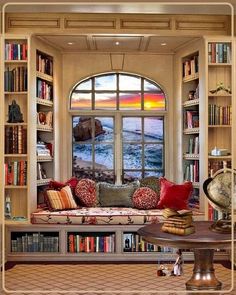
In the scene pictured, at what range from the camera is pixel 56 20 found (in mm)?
6035

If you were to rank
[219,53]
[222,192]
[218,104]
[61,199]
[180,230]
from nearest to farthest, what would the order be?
[180,230]
[222,192]
[219,53]
[218,104]
[61,199]

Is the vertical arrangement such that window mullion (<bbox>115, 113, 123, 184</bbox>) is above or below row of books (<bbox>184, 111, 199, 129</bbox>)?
below

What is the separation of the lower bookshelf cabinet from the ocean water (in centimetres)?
160

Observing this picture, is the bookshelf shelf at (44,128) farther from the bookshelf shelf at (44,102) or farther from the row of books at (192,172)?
the row of books at (192,172)

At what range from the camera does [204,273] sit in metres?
4.23

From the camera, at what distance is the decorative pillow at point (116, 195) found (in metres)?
6.78

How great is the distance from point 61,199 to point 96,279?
150 centimetres

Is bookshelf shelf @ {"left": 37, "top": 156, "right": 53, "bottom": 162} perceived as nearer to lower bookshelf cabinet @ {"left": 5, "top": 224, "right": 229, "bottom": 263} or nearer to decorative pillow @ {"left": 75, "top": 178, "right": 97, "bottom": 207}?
decorative pillow @ {"left": 75, "top": 178, "right": 97, "bottom": 207}

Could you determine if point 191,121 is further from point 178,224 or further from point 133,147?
point 178,224

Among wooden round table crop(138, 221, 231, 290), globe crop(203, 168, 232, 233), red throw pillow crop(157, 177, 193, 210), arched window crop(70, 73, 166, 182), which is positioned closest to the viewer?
wooden round table crop(138, 221, 231, 290)

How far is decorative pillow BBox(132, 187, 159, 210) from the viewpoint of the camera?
21.5 ft

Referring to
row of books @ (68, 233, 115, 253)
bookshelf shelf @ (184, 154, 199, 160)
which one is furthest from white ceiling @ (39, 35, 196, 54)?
row of books @ (68, 233, 115, 253)

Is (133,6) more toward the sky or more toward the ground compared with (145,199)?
more toward the sky

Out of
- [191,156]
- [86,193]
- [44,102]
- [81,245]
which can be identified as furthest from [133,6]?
[81,245]
